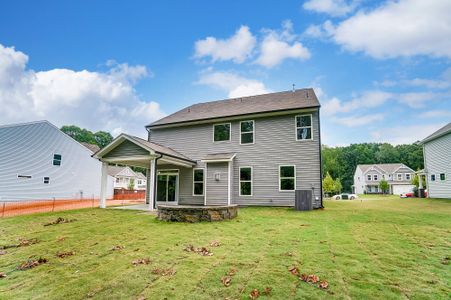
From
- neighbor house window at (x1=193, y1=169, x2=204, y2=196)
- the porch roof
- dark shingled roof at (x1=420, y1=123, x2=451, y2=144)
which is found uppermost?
dark shingled roof at (x1=420, y1=123, x2=451, y2=144)

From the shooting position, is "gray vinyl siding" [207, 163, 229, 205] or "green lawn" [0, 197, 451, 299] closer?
"green lawn" [0, 197, 451, 299]

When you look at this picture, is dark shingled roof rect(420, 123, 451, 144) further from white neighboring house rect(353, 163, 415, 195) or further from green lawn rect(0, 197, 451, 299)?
A: white neighboring house rect(353, 163, 415, 195)

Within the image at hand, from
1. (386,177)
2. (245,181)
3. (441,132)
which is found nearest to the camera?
(245,181)

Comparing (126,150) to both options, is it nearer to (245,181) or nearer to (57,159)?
(245,181)

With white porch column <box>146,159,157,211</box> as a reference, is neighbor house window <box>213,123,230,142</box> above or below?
above

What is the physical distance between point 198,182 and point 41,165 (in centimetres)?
1534

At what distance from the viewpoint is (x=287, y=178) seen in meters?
13.3

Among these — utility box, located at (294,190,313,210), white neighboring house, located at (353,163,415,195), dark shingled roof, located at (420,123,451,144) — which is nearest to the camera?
utility box, located at (294,190,313,210)

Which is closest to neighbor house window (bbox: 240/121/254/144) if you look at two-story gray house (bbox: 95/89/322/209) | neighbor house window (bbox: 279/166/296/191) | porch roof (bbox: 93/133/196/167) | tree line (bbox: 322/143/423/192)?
two-story gray house (bbox: 95/89/322/209)

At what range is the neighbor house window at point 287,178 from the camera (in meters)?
13.2

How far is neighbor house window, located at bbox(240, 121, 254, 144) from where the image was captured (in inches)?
575

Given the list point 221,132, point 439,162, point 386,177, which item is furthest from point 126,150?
point 386,177

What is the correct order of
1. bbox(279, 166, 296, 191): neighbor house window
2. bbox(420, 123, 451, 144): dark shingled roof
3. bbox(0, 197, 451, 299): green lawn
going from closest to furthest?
bbox(0, 197, 451, 299): green lawn → bbox(279, 166, 296, 191): neighbor house window → bbox(420, 123, 451, 144): dark shingled roof

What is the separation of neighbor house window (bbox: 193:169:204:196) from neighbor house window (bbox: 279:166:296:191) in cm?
492
